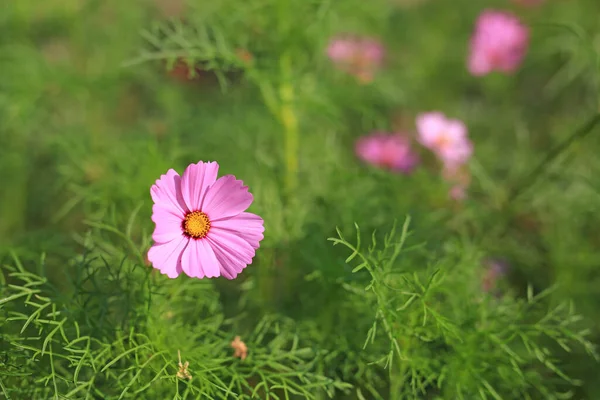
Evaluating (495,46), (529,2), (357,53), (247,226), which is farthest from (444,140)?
(247,226)

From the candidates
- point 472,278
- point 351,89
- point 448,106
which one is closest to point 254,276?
point 472,278

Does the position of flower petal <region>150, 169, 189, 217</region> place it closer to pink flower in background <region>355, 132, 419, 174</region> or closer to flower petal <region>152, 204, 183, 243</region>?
flower petal <region>152, 204, 183, 243</region>

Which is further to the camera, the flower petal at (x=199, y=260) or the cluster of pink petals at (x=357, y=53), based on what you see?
the cluster of pink petals at (x=357, y=53)

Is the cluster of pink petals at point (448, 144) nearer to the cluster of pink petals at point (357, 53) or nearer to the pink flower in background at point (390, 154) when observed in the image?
the pink flower in background at point (390, 154)

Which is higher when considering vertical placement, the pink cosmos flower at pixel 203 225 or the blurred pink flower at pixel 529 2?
the blurred pink flower at pixel 529 2

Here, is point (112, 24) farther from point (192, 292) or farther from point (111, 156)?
point (192, 292)

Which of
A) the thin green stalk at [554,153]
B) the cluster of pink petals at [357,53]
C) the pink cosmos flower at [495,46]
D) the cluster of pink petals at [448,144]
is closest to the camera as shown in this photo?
the thin green stalk at [554,153]

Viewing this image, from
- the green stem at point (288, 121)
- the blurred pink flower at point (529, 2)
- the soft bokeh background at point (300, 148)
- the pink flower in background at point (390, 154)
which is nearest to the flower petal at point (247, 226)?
the soft bokeh background at point (300, 148)
